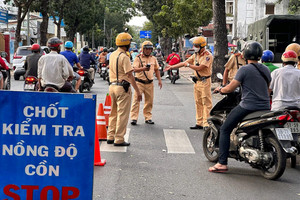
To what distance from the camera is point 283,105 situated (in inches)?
294

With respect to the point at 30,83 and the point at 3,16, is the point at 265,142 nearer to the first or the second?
the point at 30,83

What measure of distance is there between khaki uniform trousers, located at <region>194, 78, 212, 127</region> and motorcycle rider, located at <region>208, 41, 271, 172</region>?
12.6ft

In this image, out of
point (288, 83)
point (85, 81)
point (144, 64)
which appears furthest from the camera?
point (85, 81)

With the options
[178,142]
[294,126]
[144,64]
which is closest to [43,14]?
[144,64]

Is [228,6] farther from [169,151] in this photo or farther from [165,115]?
[169,151]

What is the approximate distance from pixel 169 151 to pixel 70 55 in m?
6.33

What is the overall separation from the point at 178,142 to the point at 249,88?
3062mm

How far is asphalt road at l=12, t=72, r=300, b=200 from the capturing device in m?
6.10

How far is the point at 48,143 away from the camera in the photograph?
441cm

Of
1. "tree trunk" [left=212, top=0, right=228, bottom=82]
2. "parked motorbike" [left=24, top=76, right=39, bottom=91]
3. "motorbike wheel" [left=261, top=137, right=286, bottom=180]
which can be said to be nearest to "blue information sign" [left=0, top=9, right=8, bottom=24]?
"tree trunk" [left=212, top=0, right=228, bottom=82]

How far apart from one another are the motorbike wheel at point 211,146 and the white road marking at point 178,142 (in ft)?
2.20

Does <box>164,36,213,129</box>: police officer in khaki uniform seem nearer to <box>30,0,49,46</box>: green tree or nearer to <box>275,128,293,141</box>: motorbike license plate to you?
<box>275,128,293,141</box>: motorbike license plate

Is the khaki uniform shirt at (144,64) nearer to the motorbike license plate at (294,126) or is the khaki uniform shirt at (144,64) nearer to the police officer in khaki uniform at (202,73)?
the police officer in khaki uniform at (202,73)

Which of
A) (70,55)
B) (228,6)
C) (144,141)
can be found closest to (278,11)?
(228,6)
